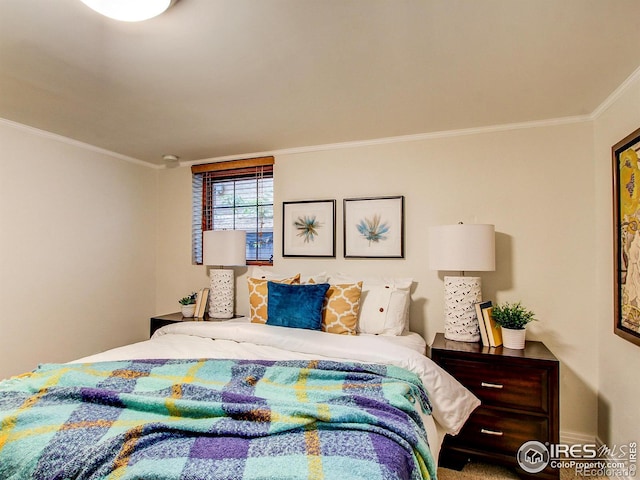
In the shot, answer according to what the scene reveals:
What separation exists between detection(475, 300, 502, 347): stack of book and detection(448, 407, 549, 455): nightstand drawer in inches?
16.6

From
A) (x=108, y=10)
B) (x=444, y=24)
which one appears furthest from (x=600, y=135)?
→ (x=108, y=10)

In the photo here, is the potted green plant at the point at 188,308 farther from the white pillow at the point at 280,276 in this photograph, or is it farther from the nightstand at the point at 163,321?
the white pillow at the point at 280,276

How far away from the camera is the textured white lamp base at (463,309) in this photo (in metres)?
2.50

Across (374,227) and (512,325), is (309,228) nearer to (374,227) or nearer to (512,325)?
(374,227)

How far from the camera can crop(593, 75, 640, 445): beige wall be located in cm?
200

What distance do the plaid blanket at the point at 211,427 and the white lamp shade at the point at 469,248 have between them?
1.05 m

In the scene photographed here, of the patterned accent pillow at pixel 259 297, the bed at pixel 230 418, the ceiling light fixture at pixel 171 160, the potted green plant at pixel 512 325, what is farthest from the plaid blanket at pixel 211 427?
the ceiling light fixture at pixel 171 160

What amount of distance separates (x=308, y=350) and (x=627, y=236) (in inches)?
77.6

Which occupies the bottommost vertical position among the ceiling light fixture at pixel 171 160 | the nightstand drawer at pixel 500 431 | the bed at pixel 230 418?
the nightstand drawer at pixel 500 431

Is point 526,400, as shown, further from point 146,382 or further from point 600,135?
point 146,382

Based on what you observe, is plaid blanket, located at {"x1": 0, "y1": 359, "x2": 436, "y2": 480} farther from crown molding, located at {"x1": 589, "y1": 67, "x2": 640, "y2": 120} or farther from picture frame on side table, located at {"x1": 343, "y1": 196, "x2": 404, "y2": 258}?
crown molding, located at {"x1": 589, "y1": 67, "x2": 640, "y2": 120}

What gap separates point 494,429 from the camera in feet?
7.34

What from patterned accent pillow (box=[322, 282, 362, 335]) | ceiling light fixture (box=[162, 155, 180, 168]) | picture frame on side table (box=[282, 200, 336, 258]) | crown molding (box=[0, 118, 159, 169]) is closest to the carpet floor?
patterned accent pillow (box=[322, 282, 362, 335])

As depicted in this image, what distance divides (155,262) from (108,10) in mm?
A: 3045
